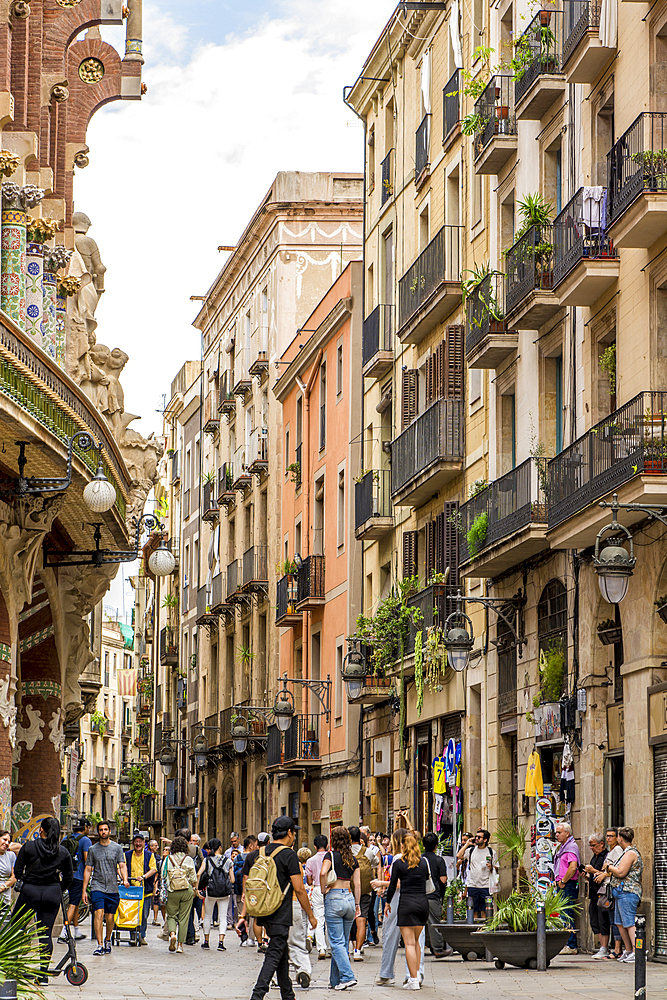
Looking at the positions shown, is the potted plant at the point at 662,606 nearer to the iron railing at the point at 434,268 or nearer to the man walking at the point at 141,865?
the man walking at the point at 141,865

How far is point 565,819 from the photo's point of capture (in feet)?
76.4

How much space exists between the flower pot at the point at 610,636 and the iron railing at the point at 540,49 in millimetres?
8137

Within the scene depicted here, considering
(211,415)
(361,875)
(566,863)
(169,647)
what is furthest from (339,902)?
(169,647)

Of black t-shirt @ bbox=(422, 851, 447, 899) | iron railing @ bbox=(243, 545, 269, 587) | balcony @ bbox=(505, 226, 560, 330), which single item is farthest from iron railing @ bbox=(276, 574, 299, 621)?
black t-shirt @ bbox=(422, 851, 447, 899)

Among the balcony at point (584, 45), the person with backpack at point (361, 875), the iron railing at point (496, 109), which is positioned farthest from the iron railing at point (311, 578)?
the balcony at point (584, 45)

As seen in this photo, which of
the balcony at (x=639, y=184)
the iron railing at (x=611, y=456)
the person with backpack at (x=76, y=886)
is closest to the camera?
the iron railing at (x=611, y=456)

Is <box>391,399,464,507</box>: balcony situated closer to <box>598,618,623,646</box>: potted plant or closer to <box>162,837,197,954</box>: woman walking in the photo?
<box>598,618,623,646</box>: potted plant

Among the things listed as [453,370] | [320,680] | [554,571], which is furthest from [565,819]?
[320,680]

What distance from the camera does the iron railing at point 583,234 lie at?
71.3 ft

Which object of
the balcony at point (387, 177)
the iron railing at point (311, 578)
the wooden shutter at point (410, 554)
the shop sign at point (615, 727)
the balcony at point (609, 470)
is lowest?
the shop sign at point (615, 727)

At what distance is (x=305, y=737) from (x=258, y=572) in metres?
8.91

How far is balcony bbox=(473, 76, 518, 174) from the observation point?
27047 mm

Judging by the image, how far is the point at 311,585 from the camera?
43469 mm

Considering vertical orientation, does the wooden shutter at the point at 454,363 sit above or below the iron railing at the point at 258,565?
above
